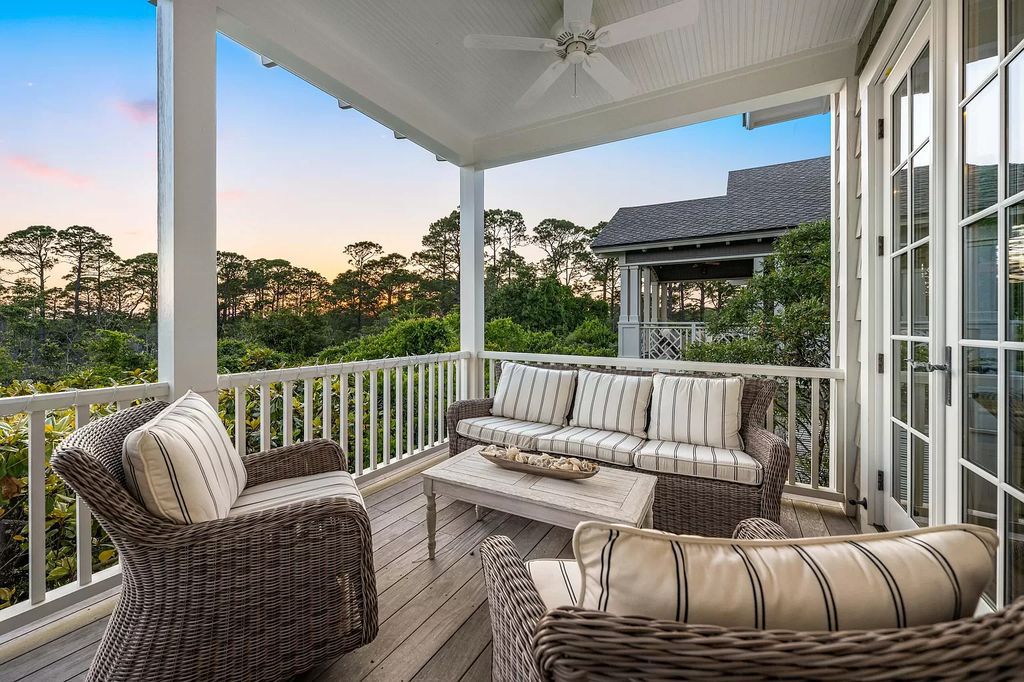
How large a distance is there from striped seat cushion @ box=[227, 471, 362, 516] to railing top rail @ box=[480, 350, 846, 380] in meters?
2.31

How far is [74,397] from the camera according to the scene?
1.80 m

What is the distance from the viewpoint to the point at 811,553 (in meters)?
0.67

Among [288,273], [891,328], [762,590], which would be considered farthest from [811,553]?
[288,273]

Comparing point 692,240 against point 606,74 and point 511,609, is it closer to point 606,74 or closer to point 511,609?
point 606,74

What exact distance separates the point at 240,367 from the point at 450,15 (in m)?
3.75

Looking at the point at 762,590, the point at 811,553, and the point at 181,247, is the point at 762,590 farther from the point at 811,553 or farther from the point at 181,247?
the point at 181,247

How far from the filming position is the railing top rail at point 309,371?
2.40 m

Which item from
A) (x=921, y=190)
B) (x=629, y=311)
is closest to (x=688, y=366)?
(x=921, y=190)

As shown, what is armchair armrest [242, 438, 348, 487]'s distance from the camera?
1971 millimetres

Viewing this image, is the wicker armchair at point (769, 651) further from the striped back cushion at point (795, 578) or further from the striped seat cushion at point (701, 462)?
the striped seat cushion at point (701, 462)

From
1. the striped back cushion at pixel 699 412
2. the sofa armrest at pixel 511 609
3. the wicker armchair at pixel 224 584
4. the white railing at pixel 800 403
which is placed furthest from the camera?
the white railing at pixel 800 403

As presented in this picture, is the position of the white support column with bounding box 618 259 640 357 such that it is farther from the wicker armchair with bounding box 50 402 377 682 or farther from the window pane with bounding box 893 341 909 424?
the wicker armchair with bounding box 50 402 377 682

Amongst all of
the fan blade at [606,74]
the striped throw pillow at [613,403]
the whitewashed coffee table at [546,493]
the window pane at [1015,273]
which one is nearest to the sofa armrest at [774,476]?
the whitewashed coffee table at [546,493]

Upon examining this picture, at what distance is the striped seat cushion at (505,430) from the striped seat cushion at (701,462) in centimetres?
70
